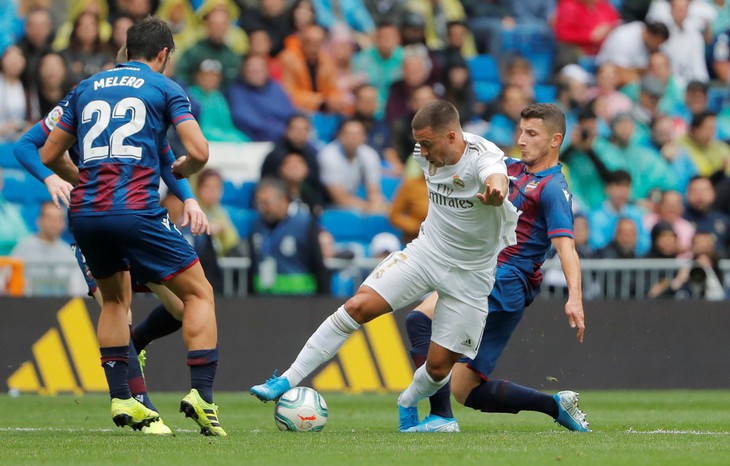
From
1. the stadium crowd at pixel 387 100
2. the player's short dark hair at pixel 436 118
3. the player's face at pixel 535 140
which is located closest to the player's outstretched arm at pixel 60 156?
the player's short dark hair at pixel 436 118

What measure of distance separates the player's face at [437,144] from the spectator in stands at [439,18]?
11.4m

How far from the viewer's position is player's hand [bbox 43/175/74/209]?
7914mm

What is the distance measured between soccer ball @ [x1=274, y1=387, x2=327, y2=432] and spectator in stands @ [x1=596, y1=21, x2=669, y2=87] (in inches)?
470

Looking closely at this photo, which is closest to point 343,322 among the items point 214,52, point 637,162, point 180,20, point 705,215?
point 705,215

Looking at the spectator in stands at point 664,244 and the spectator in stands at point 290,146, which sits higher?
the spectator in stands at point 290,146

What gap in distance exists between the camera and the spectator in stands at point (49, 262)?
13453 millimetres

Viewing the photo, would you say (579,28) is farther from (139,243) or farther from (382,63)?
(139,243)

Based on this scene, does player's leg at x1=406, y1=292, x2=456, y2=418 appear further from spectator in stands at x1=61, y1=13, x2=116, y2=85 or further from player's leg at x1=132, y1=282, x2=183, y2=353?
spectator in stands at x1=61, y1=13, x2=116, y2=85

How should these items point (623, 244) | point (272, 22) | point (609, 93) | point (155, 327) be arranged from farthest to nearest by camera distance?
1. point (609, 93)
2. point (272, 22)
3. point (623, 244)
4. point (155, 327)

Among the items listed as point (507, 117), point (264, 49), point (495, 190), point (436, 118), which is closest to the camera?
point (495, 190)

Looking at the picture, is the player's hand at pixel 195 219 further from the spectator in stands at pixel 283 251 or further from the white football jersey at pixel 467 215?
the spectator in stands at pixel 283 251

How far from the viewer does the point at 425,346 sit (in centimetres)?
878

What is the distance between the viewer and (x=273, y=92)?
1664cm

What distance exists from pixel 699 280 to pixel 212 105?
609 centimetres
